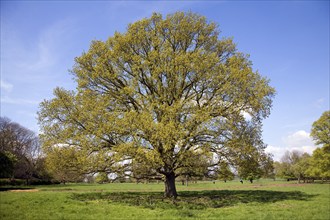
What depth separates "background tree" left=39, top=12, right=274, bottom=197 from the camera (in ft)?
59.3

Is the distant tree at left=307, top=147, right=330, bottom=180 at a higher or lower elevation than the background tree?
lower

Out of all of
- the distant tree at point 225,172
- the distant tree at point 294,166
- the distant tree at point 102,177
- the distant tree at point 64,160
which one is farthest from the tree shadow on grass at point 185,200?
the distant tree at point 294,166

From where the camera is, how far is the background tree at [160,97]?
59.3ft

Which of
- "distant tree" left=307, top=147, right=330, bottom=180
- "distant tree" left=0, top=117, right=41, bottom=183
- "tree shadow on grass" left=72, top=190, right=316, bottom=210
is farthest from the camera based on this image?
"distant tree" left=0, top=117, right=41, bottom=183

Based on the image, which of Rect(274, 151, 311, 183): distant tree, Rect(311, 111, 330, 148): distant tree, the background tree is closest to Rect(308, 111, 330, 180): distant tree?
Rect(311, 111, 330, 148): distant tree

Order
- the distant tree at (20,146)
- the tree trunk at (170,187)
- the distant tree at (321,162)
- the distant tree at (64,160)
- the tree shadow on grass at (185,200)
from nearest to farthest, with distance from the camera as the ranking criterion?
the tree shadow on grass at (185,200) < the distant tree at (64,160) < the tree trunk at (170,187) < the distant tree at (321,162) < the distant tree at (20,146)

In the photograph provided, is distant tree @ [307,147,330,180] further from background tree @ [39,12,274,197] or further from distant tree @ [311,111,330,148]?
background tree @ [39,12,274,197]

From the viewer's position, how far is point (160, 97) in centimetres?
2041

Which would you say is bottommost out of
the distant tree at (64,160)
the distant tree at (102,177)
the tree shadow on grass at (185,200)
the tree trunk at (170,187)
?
the tree shadow on grass at (185,200)

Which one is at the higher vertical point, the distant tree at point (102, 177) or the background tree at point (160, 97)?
the background tree at point (160, 97)

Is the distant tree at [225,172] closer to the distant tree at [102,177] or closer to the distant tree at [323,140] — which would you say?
the distant tree at [102,177]

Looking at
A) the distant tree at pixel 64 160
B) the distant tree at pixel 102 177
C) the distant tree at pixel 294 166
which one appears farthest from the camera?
the distant tree at pixel 294 166

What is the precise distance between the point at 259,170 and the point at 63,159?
51.4ft

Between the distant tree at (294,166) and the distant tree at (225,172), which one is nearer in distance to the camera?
the distant tree at (225,172)
